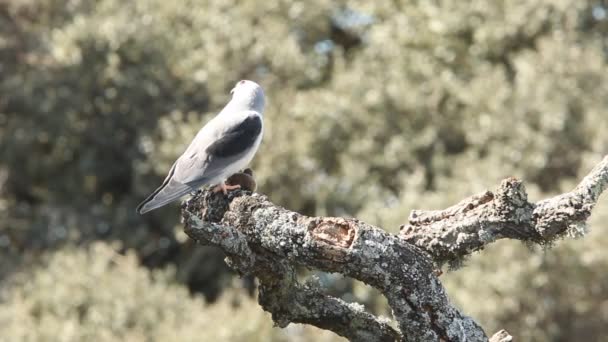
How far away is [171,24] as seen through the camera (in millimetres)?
22188

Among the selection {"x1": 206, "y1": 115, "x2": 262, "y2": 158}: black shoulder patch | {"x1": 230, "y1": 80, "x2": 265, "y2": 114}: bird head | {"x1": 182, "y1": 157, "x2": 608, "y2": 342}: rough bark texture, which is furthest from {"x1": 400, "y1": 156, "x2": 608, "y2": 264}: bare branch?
{"x1": 230, "y1": 80, "x2": 265, "y2": 114}: bird head

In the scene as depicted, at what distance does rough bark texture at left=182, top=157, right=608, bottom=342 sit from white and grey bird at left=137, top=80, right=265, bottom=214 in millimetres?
1450

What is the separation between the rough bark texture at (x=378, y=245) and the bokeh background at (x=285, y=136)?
8634 mm

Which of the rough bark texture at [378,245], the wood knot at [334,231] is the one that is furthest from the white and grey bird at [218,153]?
the wood knot at [334,231]

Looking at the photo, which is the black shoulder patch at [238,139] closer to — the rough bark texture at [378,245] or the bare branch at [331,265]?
the rough bark texture at [378,245]

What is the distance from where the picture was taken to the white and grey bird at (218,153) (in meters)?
8.27

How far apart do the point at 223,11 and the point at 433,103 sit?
4.22 metres

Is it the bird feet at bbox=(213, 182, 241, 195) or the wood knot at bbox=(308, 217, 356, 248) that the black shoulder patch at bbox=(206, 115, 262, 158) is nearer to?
the bird feet at bbox=(213, 182, 241, 195)

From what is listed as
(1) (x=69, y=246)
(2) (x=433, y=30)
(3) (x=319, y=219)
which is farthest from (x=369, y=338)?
(2) (x=433, y=30)

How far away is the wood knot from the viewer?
6.08 m

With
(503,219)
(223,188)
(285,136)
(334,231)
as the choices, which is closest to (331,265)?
(334,231)

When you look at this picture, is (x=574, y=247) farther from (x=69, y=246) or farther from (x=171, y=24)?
(x=171, y=24)

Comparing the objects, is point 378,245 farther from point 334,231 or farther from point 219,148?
point 219,148

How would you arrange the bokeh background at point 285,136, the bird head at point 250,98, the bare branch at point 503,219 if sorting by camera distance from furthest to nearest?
1. the bokeh background at point 285,136
2. the bird head at point 250,98
3. the bare branch at point 503,219
